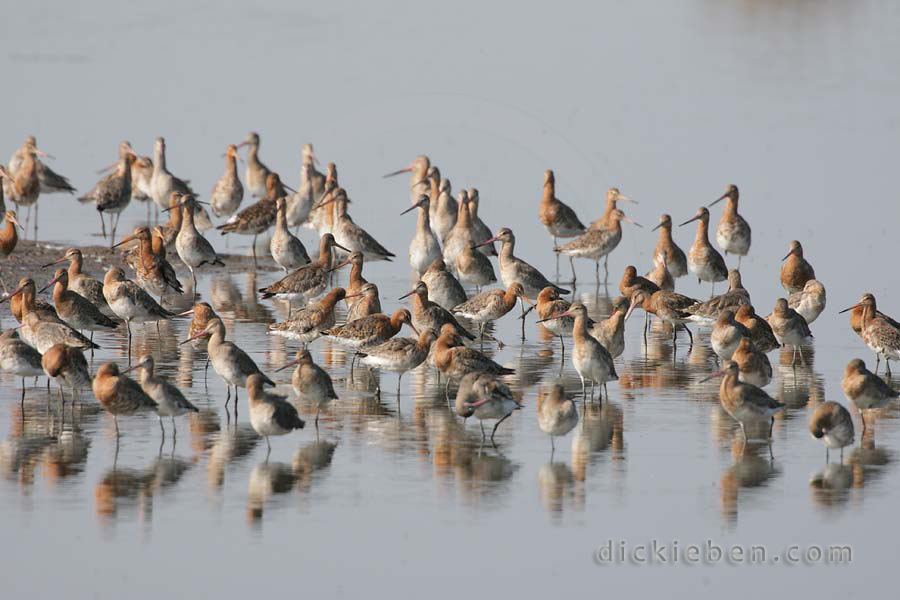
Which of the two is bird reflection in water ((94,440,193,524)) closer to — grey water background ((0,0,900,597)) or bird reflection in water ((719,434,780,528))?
grey water background ((0,0,900,597))

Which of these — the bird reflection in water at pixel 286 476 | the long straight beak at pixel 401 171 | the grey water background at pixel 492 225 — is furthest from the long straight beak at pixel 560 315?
the long straight beak at pixel 401 171

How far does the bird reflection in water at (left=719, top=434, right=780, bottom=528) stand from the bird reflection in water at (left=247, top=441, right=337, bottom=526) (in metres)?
3.34

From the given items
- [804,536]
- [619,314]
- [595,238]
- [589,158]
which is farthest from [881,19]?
[804,536]

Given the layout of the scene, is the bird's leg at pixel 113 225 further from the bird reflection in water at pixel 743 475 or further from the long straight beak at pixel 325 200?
the bird reflection in water at pixel 743 475

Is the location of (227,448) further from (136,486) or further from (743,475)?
(743,475)

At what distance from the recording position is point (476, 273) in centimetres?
2217

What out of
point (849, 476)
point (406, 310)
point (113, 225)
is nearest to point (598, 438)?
point (849, 476)

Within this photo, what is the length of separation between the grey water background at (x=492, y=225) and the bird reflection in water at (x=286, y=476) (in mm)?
33

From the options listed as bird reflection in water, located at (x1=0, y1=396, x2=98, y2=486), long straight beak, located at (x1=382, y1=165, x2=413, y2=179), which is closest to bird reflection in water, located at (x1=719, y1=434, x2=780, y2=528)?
bird reflection in water, located at (x1=0, y1=396, x2=98, y2=486)

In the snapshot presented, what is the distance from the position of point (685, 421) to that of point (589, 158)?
1769 cm

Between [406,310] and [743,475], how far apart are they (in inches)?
183

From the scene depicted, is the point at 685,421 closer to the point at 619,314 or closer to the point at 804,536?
the point at 619,314

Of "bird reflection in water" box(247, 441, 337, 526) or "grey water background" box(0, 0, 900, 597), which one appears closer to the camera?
"grey water background" box(0, 0, 900, 597)

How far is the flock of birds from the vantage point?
1433cm
